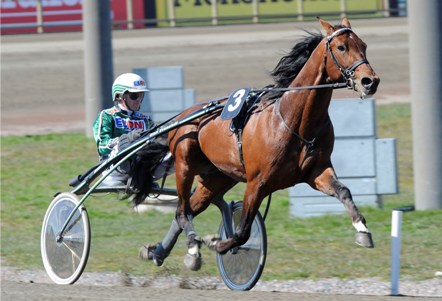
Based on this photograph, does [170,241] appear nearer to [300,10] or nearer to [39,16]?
[39,16]

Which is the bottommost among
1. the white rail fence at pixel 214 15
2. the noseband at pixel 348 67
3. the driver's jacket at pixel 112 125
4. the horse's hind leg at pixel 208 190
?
the horse's hind leg at pixel 208 190

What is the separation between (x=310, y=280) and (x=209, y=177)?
1153 mm

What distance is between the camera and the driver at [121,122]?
8234 mm

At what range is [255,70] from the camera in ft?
70.5

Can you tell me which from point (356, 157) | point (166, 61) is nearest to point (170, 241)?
point (356, 157)

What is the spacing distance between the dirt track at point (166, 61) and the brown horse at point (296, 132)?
32.9ft

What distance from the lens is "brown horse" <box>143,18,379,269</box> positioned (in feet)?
22.2

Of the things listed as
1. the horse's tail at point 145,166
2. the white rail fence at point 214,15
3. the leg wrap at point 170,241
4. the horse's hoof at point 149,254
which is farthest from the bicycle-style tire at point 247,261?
the white rail fence at point 214,15

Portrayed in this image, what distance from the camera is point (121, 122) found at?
846cm

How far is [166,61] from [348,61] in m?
16.3

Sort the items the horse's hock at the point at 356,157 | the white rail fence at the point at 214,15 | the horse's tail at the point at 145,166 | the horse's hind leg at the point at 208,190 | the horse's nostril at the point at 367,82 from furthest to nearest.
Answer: the white rail fence at the point at 214,15
the horse's hock at the point at 356,157
the horse's tail at the point at 145,166
the horse's hind leg at the point at 208,190
the horse's nostril at the point at 367,82

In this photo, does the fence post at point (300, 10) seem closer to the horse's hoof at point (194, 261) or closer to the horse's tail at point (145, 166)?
the horse's tail at point (145, 166)

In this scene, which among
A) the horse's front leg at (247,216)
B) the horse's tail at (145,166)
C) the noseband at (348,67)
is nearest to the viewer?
the noseband at (348,67)

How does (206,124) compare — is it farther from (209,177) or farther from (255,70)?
(255,70)
